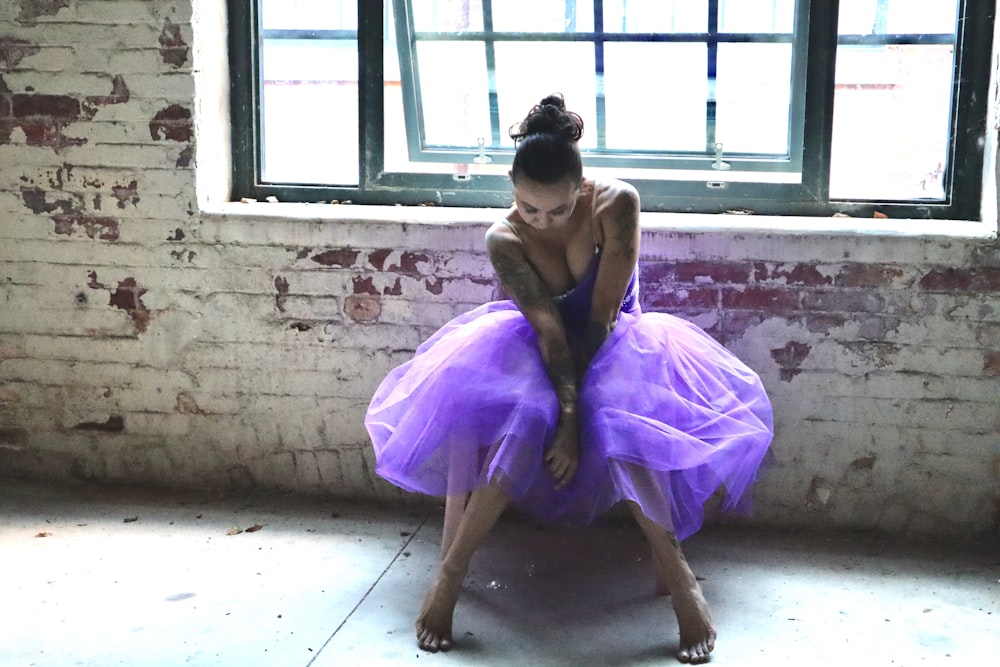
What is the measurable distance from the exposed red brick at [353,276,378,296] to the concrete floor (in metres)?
0.66

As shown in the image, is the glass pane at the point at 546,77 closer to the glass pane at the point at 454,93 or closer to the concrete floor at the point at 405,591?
the glass pane at the point at 454,93

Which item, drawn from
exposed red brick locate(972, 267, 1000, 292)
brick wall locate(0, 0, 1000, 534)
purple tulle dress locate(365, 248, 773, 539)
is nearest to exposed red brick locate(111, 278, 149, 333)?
brick wall locate(0, 0, 1000, 534)

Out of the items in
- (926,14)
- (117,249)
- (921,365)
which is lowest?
(921,365)

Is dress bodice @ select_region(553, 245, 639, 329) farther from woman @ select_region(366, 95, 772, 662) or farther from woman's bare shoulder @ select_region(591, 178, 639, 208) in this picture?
woman's bare shoulder @ select_region(591, 178, 639, 208)

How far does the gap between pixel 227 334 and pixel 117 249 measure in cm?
43

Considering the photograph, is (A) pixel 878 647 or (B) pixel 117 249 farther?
(B) pixel 117 249

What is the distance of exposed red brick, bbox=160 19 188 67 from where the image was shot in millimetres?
2838

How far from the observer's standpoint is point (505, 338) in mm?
2344

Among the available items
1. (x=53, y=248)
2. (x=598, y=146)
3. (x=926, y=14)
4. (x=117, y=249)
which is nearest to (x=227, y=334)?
(x=117, y=249)

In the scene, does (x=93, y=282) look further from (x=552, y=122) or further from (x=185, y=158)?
(x=552, y=122)

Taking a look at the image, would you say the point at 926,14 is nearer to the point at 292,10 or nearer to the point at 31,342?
the point at 292,10

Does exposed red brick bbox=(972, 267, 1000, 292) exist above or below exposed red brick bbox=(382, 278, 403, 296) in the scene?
above

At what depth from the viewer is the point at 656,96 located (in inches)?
114

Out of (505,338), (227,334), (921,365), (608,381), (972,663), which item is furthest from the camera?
(227,334)
